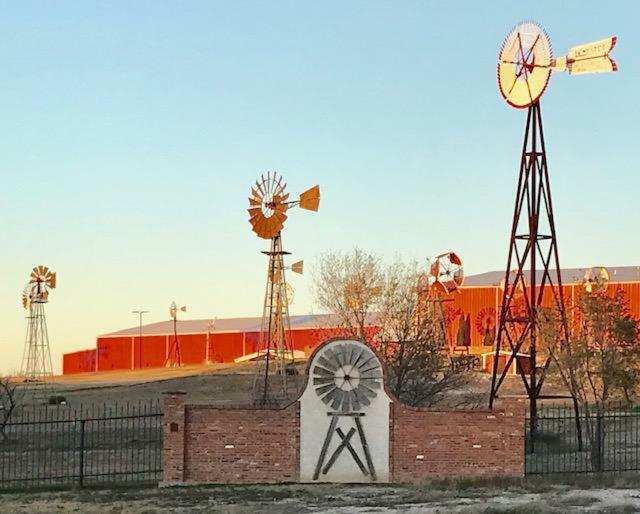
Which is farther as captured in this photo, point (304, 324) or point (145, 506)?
point (304, 324)

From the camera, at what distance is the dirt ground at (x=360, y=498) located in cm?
1980

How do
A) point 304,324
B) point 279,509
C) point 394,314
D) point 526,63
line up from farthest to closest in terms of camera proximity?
point 304,324
point 394,314
point 526,63
point 279,509

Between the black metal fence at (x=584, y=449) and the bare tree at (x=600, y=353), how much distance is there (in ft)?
2.69

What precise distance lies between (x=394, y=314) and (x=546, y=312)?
749 centimetres

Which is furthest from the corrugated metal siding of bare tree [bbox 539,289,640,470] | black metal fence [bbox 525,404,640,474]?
bare tree [bbox 539,289,640,470]

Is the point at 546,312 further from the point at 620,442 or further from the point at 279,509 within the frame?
the point at 279,509

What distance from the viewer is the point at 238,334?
10012 centimetres

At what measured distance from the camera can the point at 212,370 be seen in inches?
3031

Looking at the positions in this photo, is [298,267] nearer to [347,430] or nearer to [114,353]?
[347,430]

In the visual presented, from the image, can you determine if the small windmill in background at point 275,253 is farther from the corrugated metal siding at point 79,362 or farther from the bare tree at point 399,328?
the corrugated metal siding at point 79,362

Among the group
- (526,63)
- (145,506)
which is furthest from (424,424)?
(526,63)

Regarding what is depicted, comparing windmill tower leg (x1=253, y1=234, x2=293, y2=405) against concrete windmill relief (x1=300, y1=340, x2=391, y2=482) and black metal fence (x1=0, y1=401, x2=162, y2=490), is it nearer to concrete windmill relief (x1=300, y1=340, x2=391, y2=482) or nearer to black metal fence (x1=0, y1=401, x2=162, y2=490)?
black metal fence (x1=0, y1=401, x2=162, y2=490)

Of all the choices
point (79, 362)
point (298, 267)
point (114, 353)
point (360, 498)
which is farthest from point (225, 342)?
point (360, 498)

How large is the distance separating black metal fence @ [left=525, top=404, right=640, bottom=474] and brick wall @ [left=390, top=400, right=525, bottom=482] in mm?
2405
